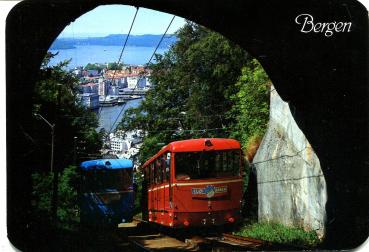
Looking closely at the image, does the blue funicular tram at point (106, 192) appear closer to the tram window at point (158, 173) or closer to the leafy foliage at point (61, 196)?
the leafy foliage at point (61, 196)

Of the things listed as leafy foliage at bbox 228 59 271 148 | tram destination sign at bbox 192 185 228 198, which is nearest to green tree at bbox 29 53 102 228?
tram destination sign at bbox 192 185 228 198

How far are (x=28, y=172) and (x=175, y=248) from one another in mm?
1595

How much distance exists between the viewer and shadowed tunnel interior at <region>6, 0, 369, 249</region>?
18.2ft

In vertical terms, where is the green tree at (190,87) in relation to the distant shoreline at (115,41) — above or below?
below

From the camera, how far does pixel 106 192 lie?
21.3ft

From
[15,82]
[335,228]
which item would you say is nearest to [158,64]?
[15,82]

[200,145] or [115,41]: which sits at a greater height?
[115,41]

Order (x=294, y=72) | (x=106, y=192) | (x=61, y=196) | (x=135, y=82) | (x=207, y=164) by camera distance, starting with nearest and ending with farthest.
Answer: (x=61, y=196) → (x=135, y=82) → (x=294, y=72) → (x=106, y=192) → (x=207, y=164)

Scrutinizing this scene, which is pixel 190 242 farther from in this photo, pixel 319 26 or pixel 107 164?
pixel 319 26

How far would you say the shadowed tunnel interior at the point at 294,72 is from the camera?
5.55 m

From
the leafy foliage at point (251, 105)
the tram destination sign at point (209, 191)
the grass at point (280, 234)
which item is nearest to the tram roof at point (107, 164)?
the tram destination sign at point (209, 191)

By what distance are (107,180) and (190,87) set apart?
1.38 meters

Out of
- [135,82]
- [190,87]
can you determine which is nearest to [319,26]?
[190,87]

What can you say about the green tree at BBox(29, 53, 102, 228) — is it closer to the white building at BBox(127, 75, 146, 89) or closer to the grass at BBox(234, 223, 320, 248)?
the white building at BBox(127, 75, 146, 89)
